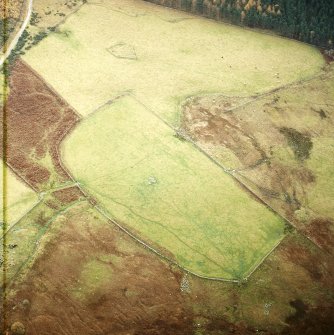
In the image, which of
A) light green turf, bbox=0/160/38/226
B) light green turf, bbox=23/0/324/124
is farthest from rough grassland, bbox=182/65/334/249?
light green turf, bbox=0/160/38/226

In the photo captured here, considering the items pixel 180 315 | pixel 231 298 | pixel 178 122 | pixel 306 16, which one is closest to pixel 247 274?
pixel 231 298

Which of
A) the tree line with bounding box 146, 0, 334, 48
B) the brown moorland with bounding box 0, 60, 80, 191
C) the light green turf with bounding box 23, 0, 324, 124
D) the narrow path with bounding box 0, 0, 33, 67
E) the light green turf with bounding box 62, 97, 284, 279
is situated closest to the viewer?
the light green turf with bounding box 62, 97, 284, 279

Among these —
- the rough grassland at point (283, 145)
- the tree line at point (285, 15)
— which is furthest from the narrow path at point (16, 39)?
the tree line at point (285, 15)

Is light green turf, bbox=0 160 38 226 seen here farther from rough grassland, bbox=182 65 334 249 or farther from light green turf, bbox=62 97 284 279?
rough grassland, bbox=182 65 334 249

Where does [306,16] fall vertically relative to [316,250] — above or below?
above

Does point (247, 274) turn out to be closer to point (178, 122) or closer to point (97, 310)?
point (97, 310)
